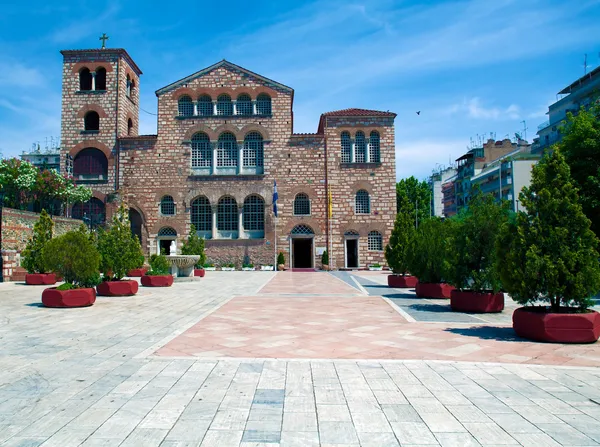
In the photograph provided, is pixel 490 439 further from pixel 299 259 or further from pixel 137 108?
pixel 137 108

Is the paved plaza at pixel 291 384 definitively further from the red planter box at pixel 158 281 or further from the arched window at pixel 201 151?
the arched window at pixel 201 151

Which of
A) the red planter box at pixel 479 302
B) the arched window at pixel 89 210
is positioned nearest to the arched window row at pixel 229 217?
the arched window at pixel 89 210

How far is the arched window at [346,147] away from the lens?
125 feet

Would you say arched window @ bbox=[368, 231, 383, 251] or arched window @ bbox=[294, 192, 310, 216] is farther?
arched window @ bbox=[294, 192, 310, 216]

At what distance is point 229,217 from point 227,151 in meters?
5.25

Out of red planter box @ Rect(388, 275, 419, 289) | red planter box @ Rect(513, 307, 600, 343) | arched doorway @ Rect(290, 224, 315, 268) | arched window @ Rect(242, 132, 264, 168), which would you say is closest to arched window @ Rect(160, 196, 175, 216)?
arched window @ Rect(242, 132, 264, 168)

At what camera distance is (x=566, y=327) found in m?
8.16

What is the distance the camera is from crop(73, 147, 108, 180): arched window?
38.0 metres

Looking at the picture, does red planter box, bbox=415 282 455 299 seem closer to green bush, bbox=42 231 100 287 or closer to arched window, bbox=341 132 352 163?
green bush, bbox=42 231 100 287

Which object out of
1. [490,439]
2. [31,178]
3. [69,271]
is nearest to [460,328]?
[490,439]

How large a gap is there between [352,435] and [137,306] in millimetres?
10926

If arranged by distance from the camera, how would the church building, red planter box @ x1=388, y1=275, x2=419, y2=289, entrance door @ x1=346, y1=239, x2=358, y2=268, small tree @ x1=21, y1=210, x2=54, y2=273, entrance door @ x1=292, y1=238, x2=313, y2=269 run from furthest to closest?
1. entrance door @ x1=292, y1=238, x2=313, y2=269
2. entrance door @ x1=346, y1=239, x2=358, y2=268
3. the church building
4. small tree @ x1=21, y1=210, x2=54, y2=273
5. red planter box @ x1=388, y1=275, x2=419, y2=289

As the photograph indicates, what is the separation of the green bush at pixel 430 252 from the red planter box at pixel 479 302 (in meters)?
2.56

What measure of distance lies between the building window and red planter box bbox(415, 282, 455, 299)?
77.6 feet
